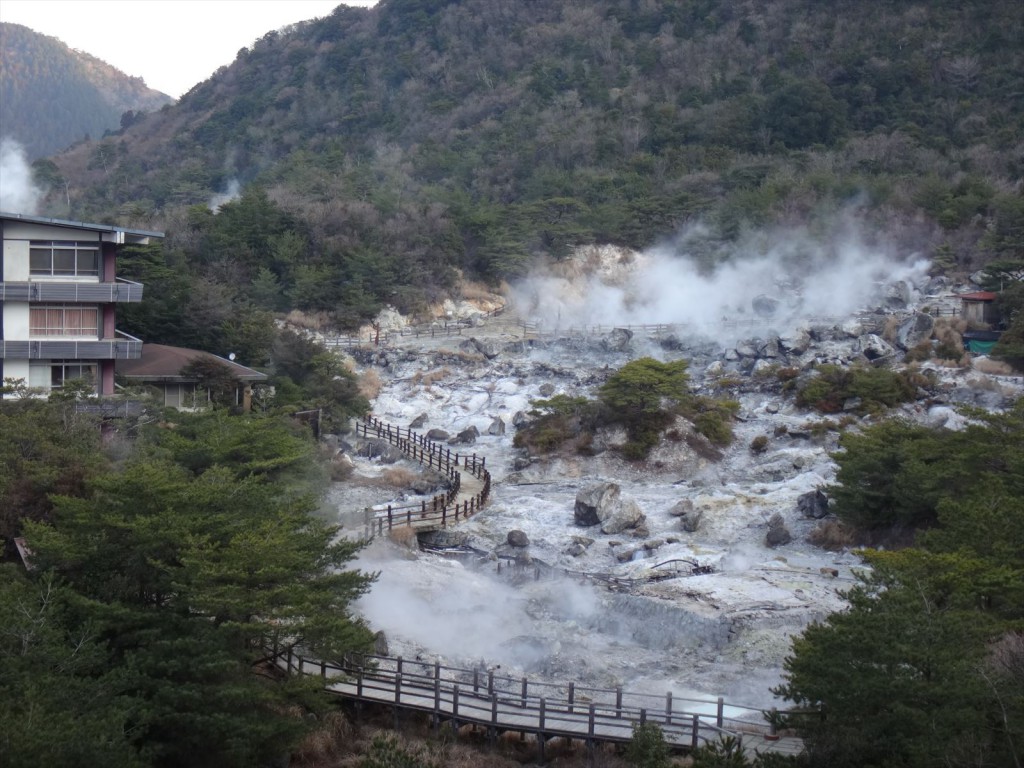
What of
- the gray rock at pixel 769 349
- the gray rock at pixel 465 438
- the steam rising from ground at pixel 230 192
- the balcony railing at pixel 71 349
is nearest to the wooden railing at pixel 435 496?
the gray rock at pixel 465 438

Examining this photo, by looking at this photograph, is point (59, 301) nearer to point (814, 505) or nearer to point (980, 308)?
point (814, 505)

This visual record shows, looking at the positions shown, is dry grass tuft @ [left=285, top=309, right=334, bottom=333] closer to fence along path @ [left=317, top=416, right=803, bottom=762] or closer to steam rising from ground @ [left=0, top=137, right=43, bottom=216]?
steam rising from ground @ [left=0, top=137, right=43, bottom=216]

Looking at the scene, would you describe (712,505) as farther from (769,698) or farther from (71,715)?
(71,715)

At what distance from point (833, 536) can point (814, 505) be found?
1.73 m

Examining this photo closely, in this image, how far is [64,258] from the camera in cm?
2927

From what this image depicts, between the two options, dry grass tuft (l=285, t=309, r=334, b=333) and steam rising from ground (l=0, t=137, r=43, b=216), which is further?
steam rising from ground (l=0, t=137, r=43, b=216)

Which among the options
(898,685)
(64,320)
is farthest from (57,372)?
(898,685)

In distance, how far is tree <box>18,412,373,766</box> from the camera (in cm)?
1540

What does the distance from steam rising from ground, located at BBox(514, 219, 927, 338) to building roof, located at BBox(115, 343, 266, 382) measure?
25.2 m

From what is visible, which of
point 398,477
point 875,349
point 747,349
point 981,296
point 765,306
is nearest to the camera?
point 398,477

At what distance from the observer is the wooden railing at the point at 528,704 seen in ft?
55.2

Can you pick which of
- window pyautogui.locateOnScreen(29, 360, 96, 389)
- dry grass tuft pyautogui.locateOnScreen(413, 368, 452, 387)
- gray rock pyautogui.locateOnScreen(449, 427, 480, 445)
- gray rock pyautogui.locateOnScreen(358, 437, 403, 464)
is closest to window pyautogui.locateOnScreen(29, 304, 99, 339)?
window pyautogui.locateOnScreen(29, 360, 96, 389)

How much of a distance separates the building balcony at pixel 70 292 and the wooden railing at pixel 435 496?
322 inches

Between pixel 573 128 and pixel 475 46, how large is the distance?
2736 cm
